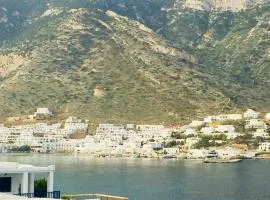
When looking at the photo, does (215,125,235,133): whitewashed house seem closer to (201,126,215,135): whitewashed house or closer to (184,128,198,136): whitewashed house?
(201,126,215,135): whitewashed house

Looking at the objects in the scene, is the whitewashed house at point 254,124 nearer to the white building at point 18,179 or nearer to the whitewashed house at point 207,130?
the whitewashed house at point 207,130

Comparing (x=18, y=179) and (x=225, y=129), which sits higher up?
(x=225, y=129)

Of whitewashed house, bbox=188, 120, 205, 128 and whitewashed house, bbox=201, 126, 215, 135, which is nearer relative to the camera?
whitewashed house, bbox=201, 126, 215, 135

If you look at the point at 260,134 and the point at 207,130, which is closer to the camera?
the point at 260,134

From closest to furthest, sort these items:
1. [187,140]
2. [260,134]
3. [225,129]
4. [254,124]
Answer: [260,134], [187,140], [225,129], [254,124]

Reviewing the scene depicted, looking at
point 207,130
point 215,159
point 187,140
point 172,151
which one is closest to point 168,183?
point 215,159

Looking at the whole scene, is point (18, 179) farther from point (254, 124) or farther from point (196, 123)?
point (254, 124)

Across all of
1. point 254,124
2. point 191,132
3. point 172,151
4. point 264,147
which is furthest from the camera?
point 254,124

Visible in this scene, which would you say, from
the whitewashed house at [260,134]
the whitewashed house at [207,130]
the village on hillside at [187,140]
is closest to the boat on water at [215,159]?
the village on hillside at [187,140]

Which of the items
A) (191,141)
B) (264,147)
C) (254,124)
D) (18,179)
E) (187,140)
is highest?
(254,124)

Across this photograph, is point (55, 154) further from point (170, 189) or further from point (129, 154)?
point (170, 189)

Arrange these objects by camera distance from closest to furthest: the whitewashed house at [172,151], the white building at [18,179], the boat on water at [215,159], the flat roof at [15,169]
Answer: the flat roof at [15,169]
the white building at [18,179]
the boat on water at [215,159]
the whitewashed house at [172,151]

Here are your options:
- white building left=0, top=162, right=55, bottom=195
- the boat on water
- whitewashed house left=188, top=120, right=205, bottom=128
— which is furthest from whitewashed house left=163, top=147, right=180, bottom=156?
white building left=0, top=162, right=55, bottom=195
